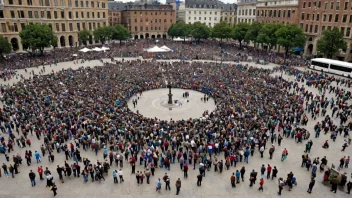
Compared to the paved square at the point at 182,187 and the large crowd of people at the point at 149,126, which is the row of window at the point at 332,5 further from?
the paved square at the point at 182,187

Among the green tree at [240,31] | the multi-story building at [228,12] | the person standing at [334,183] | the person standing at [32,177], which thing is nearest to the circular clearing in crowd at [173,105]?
the person standing at [32,177]

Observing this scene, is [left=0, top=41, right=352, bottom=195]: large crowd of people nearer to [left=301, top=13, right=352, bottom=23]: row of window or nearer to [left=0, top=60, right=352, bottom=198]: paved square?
[left=0, top=60, right=352, bottom=198]: paved square

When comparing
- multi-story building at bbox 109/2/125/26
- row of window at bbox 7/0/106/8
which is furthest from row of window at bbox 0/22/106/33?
multi-story building at bbox 109/2/125/26

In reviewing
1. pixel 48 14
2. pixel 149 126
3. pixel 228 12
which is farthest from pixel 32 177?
pixel 228 12

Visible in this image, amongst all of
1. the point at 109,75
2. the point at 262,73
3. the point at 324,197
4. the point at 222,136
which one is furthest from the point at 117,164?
the point at 262,73

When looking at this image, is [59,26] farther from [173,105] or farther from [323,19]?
[323,19]
